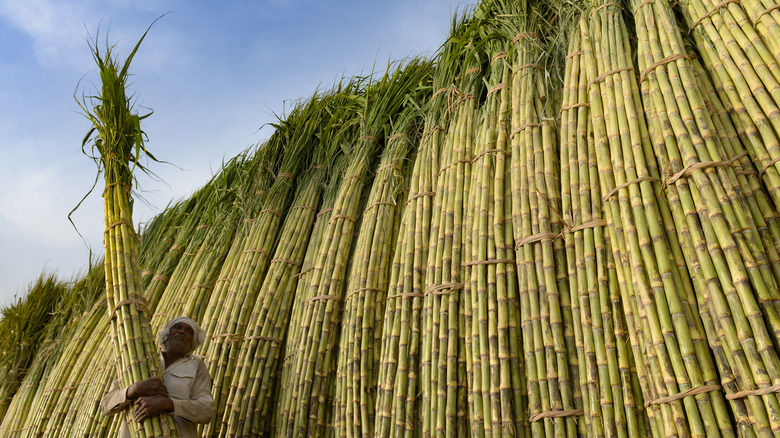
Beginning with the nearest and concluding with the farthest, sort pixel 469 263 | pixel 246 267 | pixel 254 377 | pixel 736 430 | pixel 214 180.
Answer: pixel 736 430
pixel 469 263
pixel 254 377
pixel 246 267
pixel 214 180

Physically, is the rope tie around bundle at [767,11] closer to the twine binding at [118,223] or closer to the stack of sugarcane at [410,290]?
the stack of sugarcane at [410,290]

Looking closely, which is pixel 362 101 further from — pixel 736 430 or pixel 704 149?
pixel 736 430

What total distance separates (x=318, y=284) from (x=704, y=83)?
2258mm

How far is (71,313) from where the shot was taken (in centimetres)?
642

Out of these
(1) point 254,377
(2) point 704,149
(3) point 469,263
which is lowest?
(1) point 254,377

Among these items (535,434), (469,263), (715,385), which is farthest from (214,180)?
(715,385)

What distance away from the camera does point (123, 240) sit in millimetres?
3291

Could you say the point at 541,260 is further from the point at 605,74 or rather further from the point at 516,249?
the point at 605,74

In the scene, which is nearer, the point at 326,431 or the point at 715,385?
the point at 715,385

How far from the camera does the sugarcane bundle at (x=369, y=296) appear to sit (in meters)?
2.93

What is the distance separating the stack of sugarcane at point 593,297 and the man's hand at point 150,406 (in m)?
1.91

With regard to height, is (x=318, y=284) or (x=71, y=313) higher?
(x=71, y=313)

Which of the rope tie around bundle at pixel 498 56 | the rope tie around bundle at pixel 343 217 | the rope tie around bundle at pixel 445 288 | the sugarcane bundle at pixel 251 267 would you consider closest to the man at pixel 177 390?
the sugarcane bundle at pixel 251 267

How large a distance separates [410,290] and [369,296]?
303 millimetres
